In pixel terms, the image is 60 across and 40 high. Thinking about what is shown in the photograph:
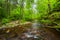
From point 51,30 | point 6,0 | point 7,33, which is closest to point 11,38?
point 7,33

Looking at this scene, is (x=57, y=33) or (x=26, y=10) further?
(x=26, y=10)

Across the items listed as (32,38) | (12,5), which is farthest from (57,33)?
(12,5)

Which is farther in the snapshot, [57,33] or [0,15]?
→ [0,15]

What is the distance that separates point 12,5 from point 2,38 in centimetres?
1290

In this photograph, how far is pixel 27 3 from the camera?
24453 millimetres

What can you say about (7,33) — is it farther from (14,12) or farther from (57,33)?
(14,12)

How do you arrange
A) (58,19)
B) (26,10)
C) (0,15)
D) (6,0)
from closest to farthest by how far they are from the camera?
1. (58,19)
2. (0,15)
3. (6,0)
4. (26,10)

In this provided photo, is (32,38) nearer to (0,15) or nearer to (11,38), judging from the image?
(11,38)

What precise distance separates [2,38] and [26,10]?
684 inches

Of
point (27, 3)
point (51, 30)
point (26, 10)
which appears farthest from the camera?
point (26, 10)

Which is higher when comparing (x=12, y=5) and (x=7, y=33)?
(x=12, y=5)

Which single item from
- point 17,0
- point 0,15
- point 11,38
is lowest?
point 11,38

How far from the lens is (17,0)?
885 inches

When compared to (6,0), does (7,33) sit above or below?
below
